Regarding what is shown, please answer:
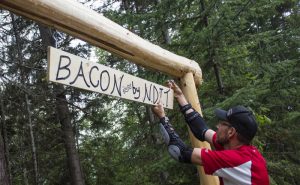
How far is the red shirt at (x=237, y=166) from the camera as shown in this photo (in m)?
2.79

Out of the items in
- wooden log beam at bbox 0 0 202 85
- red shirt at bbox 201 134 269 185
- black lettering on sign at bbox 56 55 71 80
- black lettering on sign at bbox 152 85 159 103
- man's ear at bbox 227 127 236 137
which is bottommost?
red shirt at bbox 201 134 269 185

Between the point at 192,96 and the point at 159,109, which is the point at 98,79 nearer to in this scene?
the point at 159,109

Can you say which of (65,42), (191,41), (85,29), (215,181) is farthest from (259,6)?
(65,42)

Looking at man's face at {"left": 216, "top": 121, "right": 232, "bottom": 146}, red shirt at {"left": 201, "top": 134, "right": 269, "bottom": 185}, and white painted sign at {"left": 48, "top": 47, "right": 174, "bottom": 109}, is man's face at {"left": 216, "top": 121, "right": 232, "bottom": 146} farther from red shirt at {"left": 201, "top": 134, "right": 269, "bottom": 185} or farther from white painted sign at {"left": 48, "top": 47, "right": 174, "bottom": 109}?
white painted sign at {"left": 48, "top": 47, "right": 174, "bottom": 109}

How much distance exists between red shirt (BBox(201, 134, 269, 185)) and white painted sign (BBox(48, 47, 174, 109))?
1.01 meters

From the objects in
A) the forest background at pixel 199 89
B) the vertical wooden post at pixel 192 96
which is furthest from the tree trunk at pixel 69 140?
the vertical wooden post at pixel 192 96

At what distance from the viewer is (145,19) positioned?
7.80 meters

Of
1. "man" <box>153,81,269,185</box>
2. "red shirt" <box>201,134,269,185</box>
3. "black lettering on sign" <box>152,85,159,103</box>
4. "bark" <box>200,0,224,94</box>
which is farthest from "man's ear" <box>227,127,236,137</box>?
"bark" <box>200,0,224,94</box>

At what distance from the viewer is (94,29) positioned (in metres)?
3.19

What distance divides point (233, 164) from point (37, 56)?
1036 centimetres

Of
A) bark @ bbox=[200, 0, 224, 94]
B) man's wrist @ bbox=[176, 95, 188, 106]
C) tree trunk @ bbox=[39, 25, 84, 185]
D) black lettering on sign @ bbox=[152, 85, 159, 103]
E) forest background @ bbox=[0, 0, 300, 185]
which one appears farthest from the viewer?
tree trunk @ bbox=[39, 25, 84, 185]

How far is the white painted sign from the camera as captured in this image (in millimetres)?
2744

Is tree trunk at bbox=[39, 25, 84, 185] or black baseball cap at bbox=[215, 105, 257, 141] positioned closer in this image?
black baseball cap at bbox=[215, 105, 257, 141]

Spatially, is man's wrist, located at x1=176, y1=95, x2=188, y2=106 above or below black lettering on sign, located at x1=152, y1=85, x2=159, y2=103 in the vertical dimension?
below
